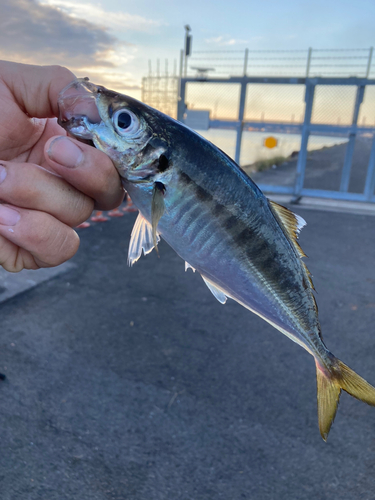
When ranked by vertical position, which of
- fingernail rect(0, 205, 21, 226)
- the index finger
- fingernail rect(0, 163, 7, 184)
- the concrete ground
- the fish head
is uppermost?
the index finger

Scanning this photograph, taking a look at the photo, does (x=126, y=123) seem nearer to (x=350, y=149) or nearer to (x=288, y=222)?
(x=288, y=222)

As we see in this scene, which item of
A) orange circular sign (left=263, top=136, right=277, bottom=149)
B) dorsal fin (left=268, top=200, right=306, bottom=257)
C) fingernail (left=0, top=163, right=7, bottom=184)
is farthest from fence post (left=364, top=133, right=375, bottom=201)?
fingernail (left=0, top=163, right=7, bottom=184)

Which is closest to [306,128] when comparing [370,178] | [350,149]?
[350,149]

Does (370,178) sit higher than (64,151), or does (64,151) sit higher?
(64,151)

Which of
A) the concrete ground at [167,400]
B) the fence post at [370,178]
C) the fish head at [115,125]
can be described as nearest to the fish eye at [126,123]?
the fish head at [115,125]

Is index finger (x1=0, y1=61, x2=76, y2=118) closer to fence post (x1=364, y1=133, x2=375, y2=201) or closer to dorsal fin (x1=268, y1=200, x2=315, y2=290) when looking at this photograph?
dorsal fin (x1=268, y1=200, x2=315, y2=290)

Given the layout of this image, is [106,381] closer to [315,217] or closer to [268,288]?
[268,288]

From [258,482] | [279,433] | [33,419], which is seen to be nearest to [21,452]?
[33,419]
